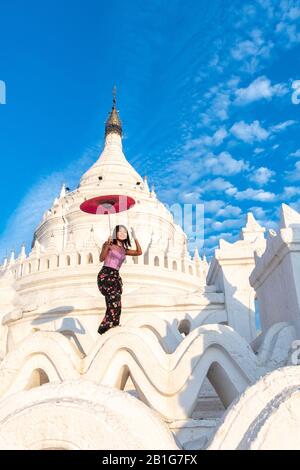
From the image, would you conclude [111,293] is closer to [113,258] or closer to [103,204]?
[113,258]

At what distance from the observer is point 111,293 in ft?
20.8

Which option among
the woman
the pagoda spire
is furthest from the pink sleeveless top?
the pagoda spire

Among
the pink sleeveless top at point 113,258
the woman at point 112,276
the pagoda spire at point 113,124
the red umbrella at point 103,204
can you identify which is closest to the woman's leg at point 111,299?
the woman at point 112,276

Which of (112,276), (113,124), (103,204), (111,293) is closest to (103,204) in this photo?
(103,204)

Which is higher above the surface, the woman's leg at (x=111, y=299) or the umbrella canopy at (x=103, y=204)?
the umbrella canopy at (x=103, y=204)

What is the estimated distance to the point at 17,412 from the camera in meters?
2.52

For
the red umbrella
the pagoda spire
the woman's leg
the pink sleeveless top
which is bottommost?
the woman's leg

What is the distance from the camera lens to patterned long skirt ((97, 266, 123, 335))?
6.17 metres

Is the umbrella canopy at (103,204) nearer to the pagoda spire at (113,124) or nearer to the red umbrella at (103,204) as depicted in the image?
the red umbrella at (103,204)

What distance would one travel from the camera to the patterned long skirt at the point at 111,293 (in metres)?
6.17

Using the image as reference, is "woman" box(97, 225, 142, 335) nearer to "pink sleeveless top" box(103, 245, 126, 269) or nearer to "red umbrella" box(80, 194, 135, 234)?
"pink sleeveless top" box(103, 245, 126, 269)
